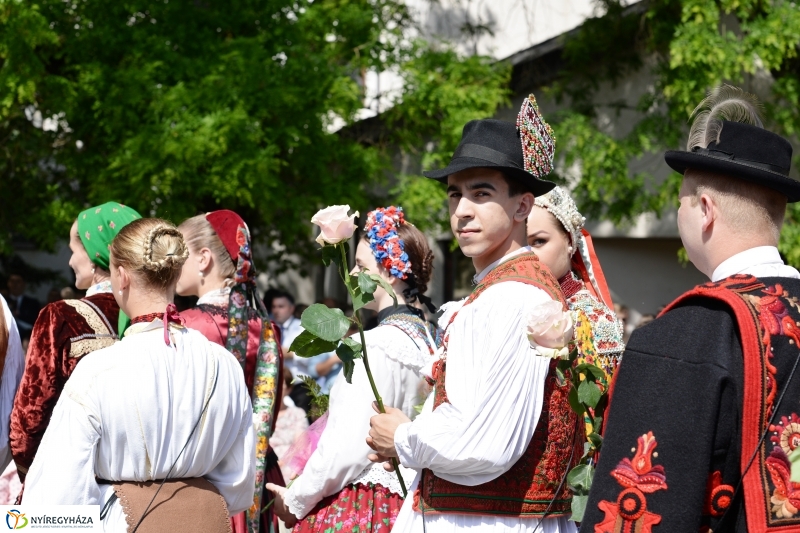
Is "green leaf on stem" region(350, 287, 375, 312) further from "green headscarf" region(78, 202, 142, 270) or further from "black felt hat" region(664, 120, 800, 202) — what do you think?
"green headscarf" region(78, 202, 142, 270)

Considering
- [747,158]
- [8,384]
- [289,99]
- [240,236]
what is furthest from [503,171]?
[289,99]

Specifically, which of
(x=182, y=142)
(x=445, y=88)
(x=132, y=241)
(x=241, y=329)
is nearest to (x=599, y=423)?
(x=132, y=241)

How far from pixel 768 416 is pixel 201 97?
25.3 feet

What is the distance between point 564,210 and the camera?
3842mm

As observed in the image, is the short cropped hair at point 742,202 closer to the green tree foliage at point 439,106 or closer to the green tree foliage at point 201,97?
the green tree foliage at point 201,97

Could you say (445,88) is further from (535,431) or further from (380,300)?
(535,431)

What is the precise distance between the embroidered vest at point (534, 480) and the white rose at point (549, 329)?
37 cm

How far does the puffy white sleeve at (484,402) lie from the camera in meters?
2.45

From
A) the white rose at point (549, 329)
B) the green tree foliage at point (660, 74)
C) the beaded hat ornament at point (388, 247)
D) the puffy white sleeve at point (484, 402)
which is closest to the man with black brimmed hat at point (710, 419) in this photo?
the white rose at point (549, 329)

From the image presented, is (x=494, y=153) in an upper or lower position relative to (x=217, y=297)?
upper

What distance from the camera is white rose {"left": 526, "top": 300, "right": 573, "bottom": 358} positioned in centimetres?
222

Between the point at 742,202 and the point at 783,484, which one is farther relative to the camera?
the point at 742,202

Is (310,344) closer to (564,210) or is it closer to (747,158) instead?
(747,158)

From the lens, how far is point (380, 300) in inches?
157
